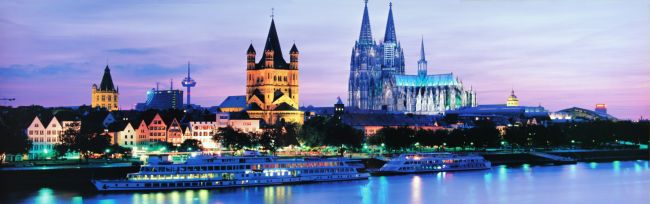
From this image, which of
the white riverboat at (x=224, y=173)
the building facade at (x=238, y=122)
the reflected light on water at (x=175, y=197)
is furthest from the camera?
the building facade at (x=238, y=122)

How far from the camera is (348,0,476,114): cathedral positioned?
582 ft

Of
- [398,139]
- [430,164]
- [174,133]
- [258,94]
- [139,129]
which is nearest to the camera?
[430,164]

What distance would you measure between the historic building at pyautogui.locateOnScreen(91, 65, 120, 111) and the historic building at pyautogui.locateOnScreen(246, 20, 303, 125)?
69.6 ft

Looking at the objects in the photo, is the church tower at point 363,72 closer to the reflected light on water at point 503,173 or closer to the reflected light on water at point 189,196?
the reflected light on water at point 503,173

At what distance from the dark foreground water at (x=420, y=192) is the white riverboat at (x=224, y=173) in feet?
3.97

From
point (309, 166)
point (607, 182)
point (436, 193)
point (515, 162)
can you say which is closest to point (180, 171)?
point (309, 166)

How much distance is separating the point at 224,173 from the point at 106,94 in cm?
7593

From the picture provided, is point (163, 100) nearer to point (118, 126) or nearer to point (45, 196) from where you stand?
point (118, 126)

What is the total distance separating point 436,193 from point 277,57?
63159 millimetres

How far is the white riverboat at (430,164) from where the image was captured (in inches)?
3312

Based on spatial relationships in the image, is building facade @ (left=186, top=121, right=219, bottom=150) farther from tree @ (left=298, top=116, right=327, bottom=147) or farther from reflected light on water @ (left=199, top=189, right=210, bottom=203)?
reflected light on water @ (left=199, top=189, right=210, bottom=203)

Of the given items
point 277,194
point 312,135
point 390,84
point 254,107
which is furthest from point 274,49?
point 277,194

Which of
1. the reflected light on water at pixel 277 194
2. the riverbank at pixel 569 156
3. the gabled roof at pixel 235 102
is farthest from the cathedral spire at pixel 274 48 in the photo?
the reflected light on water at pixel 277 194

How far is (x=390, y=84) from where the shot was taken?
589 feet
